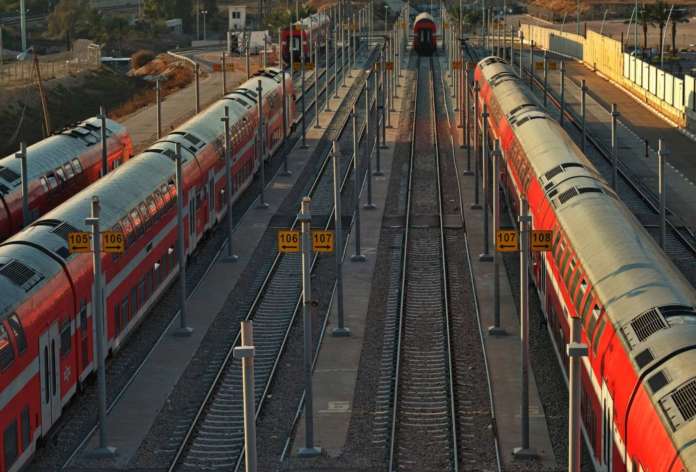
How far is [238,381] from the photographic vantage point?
33.3 metres

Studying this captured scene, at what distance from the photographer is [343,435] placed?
2944 cm

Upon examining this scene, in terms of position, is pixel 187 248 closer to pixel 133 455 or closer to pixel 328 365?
pixel 328 365

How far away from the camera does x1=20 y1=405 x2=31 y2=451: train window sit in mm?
25781

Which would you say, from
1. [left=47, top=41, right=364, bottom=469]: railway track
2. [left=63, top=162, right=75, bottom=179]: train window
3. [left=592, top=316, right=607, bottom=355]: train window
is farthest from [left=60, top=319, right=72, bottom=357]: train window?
[left=63, top=162, right=75, bottom=179]: train window

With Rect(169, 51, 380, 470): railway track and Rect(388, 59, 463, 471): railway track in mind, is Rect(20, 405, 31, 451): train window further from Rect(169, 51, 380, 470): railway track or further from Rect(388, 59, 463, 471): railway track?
Rect(388, 59, 463, 471): railway track

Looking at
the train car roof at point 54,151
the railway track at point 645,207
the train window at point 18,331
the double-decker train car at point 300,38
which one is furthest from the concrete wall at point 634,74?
the train window at point 18,331

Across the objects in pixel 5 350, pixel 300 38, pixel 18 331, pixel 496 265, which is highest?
pixel 300 38

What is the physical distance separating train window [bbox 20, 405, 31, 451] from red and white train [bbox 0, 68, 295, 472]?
0.02 meters

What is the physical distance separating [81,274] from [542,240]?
35.7 feet

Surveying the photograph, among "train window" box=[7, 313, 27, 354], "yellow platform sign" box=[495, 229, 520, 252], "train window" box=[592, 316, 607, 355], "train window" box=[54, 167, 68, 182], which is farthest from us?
"train window" box=[54, 167, 68, 182]

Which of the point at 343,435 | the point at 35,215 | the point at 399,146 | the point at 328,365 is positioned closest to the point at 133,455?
the point at 343,435

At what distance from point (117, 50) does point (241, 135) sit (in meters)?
97.9

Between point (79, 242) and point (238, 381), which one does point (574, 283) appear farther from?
point (79, 242)

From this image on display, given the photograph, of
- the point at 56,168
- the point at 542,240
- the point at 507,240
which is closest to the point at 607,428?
the point at 542,240
